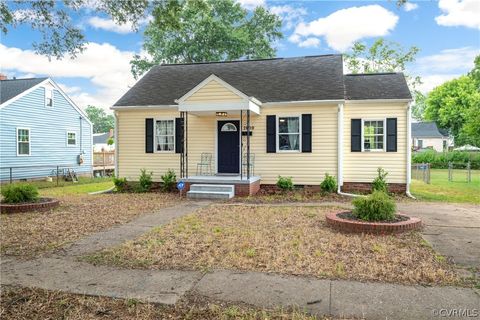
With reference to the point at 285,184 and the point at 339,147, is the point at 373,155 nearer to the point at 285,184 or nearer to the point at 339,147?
the point at 339,147

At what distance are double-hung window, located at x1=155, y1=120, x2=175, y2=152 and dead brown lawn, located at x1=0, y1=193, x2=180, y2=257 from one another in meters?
3.04

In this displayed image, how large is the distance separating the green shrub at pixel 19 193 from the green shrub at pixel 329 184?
8721mm

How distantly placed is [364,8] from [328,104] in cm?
391

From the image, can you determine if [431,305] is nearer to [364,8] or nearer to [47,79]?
[364,8]

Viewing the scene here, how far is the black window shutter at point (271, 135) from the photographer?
13.0 m

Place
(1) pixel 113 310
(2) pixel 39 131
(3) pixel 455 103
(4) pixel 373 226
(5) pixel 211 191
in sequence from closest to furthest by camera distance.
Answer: (1) pixel 113 310
(4) pixel 373 226
(5) pixel 211 191
(2) pixel 39 131
(3) pixel 455 103

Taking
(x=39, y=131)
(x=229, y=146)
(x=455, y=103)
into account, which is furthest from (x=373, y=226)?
(x=455, y=103)

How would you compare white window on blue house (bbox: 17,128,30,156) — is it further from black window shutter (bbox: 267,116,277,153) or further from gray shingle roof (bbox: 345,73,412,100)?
gray shingle roof (bbox: 345,73,412,100)

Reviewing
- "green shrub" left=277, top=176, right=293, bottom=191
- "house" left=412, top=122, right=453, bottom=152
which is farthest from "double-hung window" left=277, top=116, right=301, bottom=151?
"house" left=412, top=122, right=453, bottom=152

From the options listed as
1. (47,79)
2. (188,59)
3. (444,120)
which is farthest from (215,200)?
(444,120)

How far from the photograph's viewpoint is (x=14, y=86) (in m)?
20.5

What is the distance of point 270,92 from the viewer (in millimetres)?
13461

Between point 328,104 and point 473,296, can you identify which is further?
point 328,104

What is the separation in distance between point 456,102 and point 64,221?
52153 millimetres
